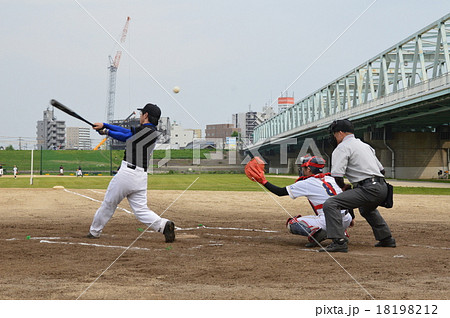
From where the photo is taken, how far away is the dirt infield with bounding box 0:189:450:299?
4871mm

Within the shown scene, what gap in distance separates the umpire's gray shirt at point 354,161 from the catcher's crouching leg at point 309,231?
1.01 metres

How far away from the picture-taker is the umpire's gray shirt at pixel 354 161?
24.7 ft

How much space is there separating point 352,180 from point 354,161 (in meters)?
0.33

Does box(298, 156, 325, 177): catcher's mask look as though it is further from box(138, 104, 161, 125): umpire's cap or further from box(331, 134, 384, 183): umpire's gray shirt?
box(138, 104, 161, 125): umpire's cap

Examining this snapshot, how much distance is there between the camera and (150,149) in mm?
8602

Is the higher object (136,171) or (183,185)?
(136,171)

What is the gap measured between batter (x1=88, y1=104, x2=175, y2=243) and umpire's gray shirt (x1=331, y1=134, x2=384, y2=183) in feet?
9.50

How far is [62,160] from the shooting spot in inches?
2886

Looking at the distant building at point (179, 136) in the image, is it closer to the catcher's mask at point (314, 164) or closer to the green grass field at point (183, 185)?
the green grass field at point (183, 185)

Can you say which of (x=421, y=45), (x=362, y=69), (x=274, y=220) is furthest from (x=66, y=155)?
(x=274, y=220)

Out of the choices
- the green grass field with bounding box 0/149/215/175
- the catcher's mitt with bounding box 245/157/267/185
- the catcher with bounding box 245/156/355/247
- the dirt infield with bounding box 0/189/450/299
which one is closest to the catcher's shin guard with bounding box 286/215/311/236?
the catcher with bounding box 245/156/355/247

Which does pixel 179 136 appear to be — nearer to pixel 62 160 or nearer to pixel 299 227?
pixel 62 160

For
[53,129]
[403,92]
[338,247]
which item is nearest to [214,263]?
[338,247]
